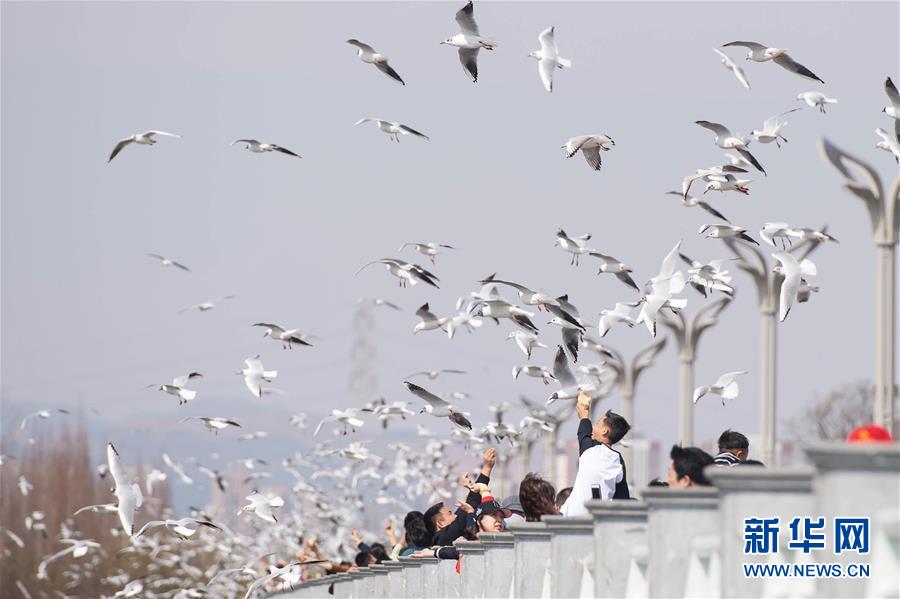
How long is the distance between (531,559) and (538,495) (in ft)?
3.58

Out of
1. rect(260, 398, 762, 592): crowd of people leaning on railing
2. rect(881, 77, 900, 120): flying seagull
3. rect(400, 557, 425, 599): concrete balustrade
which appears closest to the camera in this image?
rect(260, 398, 762, 592): crowd of people leaning on railing

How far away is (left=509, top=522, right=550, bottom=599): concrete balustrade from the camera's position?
448 inches

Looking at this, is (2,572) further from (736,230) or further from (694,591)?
(694,591)

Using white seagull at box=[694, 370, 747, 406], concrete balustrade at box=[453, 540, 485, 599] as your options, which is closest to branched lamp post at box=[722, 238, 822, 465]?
white seagull at box=[694, 370, 747, 406]

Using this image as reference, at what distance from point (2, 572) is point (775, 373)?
5976cm

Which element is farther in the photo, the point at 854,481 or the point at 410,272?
the point at 410,272

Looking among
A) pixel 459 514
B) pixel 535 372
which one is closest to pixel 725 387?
pixel 535 372

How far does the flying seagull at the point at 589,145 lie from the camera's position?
67.8ft

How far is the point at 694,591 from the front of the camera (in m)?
8.42

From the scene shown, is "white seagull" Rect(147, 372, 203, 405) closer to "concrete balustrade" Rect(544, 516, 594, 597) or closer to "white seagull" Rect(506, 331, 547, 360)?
"white seagull" Rect(506, 331, 547, 360)

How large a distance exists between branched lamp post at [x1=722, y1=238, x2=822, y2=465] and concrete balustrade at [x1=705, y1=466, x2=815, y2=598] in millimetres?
20415

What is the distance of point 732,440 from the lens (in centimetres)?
1225

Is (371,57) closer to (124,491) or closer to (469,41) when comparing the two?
(469,41)

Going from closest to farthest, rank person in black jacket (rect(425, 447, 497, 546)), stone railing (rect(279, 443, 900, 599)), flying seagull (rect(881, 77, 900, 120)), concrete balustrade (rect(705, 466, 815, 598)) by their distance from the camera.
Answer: stone railing (rect(279, 443, 900, 599))
concrete balustrade (rect(705, 466, 815, 598))
person in black jacket (rect(425, 447, 497, 546))
flying seagull (rect(881, 77, 900, 120))
